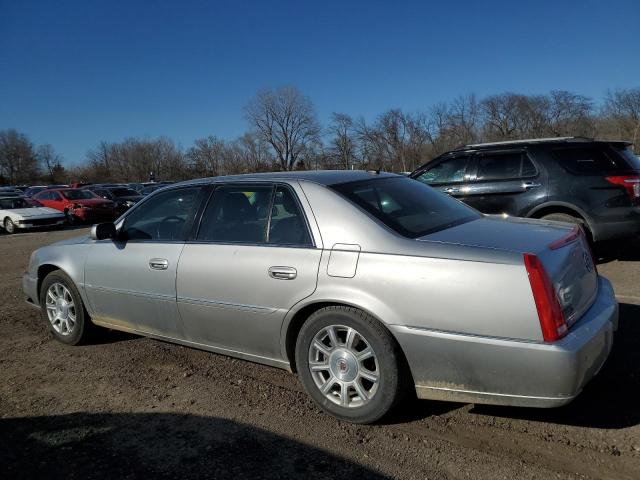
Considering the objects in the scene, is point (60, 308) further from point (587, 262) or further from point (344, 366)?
point (587, 262)

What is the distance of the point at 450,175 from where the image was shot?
7.86m

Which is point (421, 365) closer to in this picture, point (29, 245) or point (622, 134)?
point (29, 245)

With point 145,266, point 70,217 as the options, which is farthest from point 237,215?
point 70,217

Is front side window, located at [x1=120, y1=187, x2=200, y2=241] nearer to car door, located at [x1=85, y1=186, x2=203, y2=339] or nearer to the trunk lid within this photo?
car door, located at [x1=85, y1=186, x2=203, y2=339]

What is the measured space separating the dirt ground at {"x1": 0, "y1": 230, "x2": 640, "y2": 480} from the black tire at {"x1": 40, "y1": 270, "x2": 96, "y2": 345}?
1.63 feet

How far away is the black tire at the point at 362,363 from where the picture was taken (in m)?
2.96

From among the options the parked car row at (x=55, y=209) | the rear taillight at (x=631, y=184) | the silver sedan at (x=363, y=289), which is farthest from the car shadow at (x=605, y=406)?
the parked car row at (x=55, y=209)

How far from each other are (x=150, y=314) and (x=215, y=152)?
78712 mm

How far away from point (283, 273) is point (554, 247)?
161 centimetres

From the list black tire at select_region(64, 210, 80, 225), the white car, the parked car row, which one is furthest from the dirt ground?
black tire at select_region(64, 210, 80, 225)

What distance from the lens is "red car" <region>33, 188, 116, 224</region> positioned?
21578 millimetres

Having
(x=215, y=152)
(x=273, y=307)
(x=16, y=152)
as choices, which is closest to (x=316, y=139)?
(x=215, y=152)

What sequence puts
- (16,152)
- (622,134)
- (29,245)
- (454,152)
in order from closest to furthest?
(454,152) → (29,245) → (622,134) → (16,152)

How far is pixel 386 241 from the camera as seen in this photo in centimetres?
304
